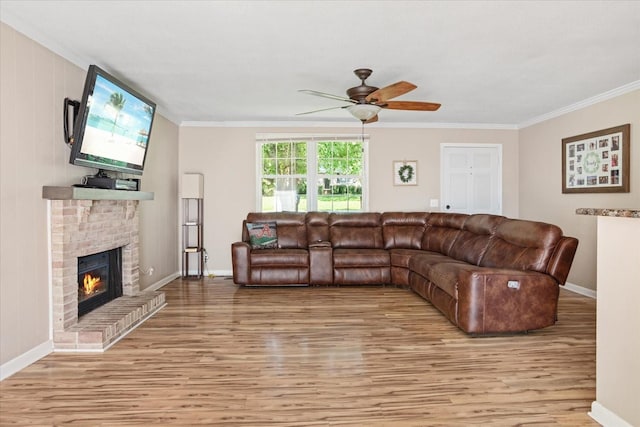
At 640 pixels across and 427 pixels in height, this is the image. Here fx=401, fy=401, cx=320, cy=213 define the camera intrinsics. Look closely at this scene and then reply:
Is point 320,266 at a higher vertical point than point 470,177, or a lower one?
lower

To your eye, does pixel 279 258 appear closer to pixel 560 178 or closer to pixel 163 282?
pixel 163 282

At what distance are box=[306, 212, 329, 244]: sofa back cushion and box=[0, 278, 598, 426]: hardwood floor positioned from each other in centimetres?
192

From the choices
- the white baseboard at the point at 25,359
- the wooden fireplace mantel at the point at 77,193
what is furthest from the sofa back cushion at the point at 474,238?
the white baseboard at the point at 25,359

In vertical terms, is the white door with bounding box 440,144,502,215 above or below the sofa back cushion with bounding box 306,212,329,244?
above

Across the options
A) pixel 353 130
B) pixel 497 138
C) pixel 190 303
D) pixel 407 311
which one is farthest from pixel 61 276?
pixel 497 138

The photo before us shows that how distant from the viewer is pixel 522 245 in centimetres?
377

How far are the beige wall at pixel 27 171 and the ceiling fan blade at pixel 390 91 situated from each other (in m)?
2.57

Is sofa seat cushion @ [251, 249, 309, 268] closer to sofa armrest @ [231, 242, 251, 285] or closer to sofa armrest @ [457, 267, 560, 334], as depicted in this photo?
sofa armrest @ [231, 242, 251, 285]

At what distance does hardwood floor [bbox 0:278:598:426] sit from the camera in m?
2.13

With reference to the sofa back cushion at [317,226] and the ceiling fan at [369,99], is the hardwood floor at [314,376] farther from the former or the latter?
the ceiling fan at [369,99]

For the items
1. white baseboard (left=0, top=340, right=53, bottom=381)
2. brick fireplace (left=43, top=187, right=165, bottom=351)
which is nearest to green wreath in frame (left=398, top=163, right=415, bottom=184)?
brick fireplace (left=43, top=187, right=165, bottom=351)

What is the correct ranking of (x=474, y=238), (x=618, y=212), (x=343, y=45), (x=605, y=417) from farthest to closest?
(x=474, y=238) → (x=343, y=45) → (x=605, y=417) → (x=618, y=212)

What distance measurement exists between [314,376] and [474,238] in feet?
9.47

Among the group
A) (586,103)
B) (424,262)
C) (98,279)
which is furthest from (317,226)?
(586,103)
